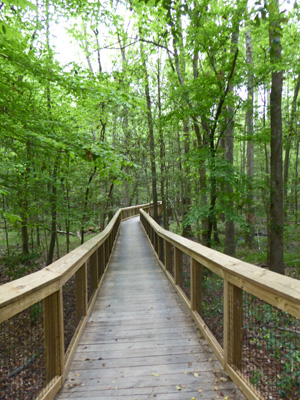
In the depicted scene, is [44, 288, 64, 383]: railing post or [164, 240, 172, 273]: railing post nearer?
[44, 288, 64, 383]: railing post

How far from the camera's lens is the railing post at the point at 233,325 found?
2.40 metres

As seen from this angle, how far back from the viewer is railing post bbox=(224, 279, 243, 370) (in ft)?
7.88

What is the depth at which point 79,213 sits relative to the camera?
8914 millimetres

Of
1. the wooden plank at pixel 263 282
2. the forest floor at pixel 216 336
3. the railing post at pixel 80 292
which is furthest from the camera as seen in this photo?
the railing post at pixel 80 292

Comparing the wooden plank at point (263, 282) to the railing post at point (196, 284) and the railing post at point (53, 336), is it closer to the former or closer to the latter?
the railing post at point (196, 284)

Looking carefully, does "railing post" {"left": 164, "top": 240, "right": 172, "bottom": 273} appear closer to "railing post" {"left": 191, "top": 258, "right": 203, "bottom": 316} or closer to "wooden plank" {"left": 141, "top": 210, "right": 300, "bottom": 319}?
"railing post" {"left": 191, "top": 258, "right": 203, "bottom": 316}

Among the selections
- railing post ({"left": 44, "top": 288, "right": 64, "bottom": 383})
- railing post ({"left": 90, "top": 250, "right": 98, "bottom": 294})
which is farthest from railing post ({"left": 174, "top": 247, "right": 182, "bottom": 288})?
railing post ({"left": 44, "top": 288, "right": 64, "bottom": 383})

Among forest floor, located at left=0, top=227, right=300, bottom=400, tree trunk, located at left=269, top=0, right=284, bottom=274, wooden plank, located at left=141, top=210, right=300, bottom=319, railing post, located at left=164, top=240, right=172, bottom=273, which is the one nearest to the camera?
wooden plank, located at left=141, top=210, right=300, bottom=319

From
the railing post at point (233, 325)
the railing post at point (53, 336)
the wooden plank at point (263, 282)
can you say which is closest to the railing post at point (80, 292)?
the railing post at point (53, 336)

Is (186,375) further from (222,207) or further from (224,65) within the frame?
(224,65)

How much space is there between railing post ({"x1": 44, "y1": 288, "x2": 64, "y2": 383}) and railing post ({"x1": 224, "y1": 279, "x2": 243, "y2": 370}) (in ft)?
5.09

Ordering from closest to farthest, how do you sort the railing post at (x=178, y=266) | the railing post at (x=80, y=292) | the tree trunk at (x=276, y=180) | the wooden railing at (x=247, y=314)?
1. the wooden railing at (x=247, y=314)
2. the railing post at (x=80, y=292)
3. the railing post at (x=178, y=266)
4. the tree trunk at (x=276, y=180)

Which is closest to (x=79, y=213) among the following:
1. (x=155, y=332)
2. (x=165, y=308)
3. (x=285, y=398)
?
(x=165, y=308)

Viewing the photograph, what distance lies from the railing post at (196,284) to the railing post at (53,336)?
1868 mm
